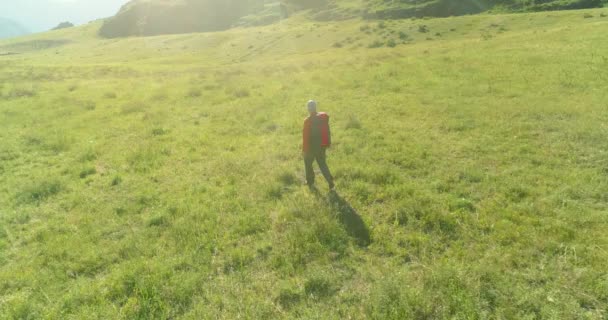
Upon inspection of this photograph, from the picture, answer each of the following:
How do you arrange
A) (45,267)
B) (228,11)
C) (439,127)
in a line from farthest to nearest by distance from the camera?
(228,11) < (439,127) < (45,267)

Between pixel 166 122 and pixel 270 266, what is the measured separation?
46.6 feet

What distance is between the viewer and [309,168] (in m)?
10.4

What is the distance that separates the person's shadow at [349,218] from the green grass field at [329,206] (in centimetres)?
5

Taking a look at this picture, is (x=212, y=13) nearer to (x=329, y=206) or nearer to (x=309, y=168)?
(x=309, y=168)

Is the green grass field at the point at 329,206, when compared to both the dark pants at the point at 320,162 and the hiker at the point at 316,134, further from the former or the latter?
the hiker at the point at 316,134

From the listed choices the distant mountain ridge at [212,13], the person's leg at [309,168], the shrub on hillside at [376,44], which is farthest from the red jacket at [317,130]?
the distant mountain ridge at [212,13]

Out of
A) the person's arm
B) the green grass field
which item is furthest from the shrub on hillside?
the person's arm

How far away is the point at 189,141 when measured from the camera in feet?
51.3

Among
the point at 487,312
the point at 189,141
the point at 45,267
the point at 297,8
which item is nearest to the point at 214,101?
the point at 189,141

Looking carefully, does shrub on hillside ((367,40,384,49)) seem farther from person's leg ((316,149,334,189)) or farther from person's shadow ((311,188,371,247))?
person's shadow ((311,188,371,247))

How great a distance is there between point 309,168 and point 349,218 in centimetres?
223

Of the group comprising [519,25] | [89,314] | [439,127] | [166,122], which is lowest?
[89,314]

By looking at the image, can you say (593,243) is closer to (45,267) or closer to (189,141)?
(45,267)

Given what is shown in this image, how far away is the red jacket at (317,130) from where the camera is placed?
9711 mm
